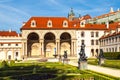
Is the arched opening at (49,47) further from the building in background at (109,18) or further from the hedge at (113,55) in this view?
the building in background at (109,18)

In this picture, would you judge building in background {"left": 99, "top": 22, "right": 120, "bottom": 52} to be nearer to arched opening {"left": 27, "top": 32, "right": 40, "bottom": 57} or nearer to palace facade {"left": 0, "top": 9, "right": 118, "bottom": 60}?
palace facade {"left": 0, "top": 9, "right": 118, "bottom": 60}

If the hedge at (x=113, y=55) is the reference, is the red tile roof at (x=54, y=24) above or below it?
above

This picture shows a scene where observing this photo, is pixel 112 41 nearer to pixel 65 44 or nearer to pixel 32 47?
pixel 65 44

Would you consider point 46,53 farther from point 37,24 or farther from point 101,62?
point 101,62

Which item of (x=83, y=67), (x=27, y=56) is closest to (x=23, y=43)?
(x=27, y=56)

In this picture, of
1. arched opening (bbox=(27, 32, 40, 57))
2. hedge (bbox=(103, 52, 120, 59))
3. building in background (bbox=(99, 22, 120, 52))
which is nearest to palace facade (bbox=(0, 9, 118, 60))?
arched opening (bbox=(27, 32, 40, 57))

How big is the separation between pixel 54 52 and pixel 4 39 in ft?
51.1

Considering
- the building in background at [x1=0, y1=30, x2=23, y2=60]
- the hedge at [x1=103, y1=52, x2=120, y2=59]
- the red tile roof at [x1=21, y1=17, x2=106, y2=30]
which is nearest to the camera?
the hedge at [x1=103, y1=52, x2=120, y2=59]

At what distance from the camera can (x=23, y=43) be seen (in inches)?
2869

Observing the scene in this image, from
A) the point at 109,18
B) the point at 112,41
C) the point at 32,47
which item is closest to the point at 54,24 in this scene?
the point at 32,47

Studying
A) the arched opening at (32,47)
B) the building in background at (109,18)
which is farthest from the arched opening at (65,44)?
the building in background at (109,18)

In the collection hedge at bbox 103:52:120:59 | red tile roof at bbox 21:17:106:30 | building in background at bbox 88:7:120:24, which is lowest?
hedge at bbox 103:52:120:59

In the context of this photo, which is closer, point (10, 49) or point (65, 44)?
point (10, 49)

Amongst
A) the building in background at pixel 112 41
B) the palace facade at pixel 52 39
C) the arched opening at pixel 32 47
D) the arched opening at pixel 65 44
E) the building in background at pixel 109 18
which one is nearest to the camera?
the building in background at pixel 112 41
